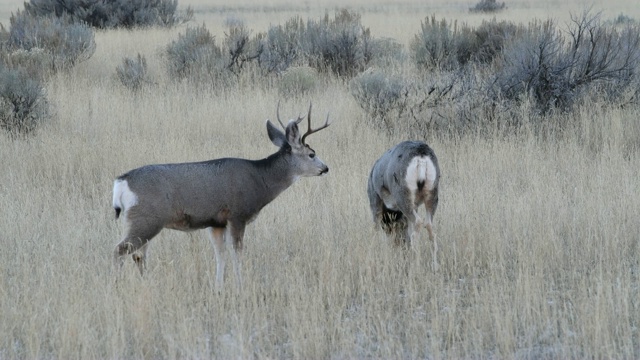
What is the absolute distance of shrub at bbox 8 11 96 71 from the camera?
19609 millimetres

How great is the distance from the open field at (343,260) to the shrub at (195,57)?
489 centimetres

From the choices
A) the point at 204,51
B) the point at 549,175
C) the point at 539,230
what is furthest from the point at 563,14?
the point at 539,230

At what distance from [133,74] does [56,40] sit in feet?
12.2

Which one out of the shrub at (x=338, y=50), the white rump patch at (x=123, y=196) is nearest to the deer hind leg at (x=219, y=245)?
the white rump patch at (x=123, y=196)

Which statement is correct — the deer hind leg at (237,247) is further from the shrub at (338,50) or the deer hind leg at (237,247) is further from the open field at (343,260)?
the shrub at (338,50)

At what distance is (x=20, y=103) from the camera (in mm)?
13953

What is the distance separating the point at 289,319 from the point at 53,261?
2413mm

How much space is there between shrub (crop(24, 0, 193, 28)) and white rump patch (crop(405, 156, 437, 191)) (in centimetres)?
2137

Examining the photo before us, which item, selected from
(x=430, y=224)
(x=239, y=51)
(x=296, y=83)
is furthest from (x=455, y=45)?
(x=430, y=224)

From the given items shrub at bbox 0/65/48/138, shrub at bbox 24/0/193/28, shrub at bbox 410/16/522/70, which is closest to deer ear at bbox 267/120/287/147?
shrub at bbox 0/65/48/138

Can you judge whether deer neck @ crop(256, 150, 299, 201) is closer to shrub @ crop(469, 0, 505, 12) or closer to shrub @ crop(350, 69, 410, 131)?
shrub @ crop(350, 69, 410, 131)

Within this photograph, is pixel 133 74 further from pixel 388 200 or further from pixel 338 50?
pixel 388 200

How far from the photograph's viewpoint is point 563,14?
36.8 meters

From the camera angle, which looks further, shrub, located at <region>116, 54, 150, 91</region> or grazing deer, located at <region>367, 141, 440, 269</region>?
shrub, located at <region>116, 54, 150, 91</region>
